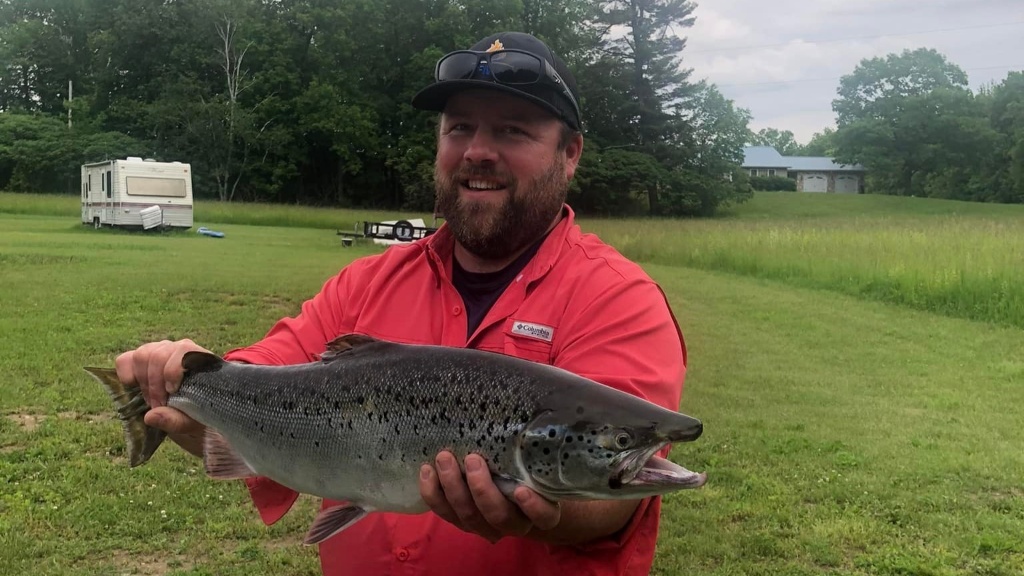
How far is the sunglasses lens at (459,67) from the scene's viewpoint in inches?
113

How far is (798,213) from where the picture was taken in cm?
6788

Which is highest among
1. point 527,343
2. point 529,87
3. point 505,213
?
point 529,87

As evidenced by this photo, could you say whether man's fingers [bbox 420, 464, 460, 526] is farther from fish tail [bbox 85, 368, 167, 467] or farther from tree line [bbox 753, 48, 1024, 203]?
tree line [bbox 753, 48, 1024, 203]

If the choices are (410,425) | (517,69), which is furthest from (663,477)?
(517,69)

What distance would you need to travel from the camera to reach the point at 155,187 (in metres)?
31.5

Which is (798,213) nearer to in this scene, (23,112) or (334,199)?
(334,199)

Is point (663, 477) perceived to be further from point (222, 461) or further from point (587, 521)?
point (222, 461)

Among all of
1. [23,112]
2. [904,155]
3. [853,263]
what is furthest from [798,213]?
[23,112]

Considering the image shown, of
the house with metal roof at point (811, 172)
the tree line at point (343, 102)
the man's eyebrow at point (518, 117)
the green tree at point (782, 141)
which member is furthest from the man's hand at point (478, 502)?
the green tree at point (782, 141)

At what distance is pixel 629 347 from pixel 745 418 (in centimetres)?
630

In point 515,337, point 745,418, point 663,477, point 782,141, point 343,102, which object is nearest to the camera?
point 663,477

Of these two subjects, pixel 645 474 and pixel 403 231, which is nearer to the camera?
pixel 645 474

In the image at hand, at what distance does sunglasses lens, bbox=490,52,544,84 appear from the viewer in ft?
9.18

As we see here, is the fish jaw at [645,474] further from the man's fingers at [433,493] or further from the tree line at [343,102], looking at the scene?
the tree line at [343,102]
